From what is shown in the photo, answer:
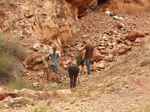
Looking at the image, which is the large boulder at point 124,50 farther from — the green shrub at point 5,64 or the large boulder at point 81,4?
the green shrub at point 5,64

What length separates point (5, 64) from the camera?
748 cm

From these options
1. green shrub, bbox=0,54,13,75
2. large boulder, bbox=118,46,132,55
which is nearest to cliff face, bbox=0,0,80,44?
green shrub, bbox=0,54,13,75

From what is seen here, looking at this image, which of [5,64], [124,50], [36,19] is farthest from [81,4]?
[5,64]

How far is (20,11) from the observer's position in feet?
33.9

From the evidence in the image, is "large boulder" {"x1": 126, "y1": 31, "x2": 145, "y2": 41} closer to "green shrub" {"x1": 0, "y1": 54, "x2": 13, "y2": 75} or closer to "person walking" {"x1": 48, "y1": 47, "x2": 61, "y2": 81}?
"person walking" {"x1": 48, "y1": 47, "x2": 61, "y2": 81}

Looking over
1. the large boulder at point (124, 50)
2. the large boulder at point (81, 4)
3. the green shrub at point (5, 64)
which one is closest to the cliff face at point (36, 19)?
the large boulder at point (81, 4)

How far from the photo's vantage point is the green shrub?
737 cm

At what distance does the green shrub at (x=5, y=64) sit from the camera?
7.37 metres

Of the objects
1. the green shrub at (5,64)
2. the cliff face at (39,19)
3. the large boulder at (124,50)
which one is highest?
the cliff face at (39,19)

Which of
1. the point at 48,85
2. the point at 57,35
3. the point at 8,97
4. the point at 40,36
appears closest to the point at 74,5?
the point at 57,35

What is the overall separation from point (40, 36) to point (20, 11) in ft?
5.23

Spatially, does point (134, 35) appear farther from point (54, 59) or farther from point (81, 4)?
point (54, 59)

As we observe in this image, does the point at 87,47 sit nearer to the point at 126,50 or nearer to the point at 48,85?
the point at 48,85

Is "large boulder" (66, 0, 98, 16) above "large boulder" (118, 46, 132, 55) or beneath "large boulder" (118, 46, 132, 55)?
above
